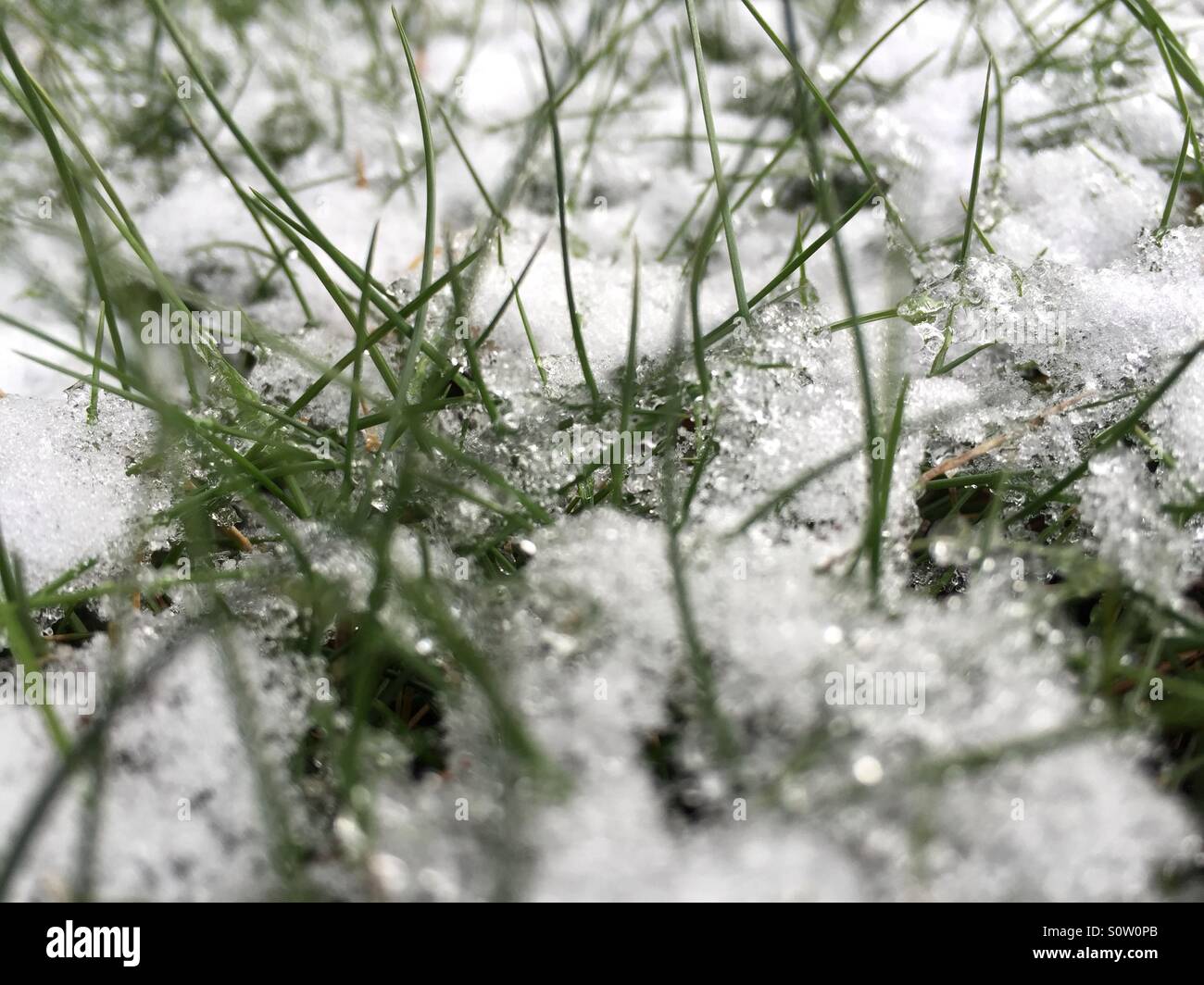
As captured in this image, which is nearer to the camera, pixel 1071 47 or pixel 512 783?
pixel 512 783

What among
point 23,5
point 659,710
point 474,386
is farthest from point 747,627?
point 23,5

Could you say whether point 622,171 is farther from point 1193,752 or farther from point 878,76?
point 1193,752
